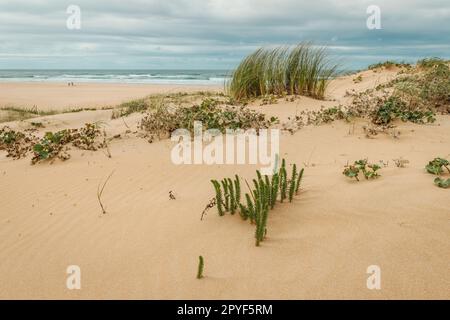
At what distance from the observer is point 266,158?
5656 millimetres

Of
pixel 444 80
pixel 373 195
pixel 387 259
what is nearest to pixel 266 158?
pixel 373 195

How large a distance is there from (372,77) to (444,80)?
7.43 m

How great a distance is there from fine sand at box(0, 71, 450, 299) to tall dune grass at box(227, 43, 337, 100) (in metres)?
4.54

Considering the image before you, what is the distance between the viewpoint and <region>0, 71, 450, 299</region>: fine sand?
2.71m

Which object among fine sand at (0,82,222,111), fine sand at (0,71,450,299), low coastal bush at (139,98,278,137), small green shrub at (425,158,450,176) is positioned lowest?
fine sand at (0,71,450,299)

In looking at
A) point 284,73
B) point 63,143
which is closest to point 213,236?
point 63,143

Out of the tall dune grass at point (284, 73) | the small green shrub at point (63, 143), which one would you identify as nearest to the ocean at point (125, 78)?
the tall dune grass at point (284, 73)

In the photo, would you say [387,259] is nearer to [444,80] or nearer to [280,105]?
[280,105]

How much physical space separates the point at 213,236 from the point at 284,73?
7.00 metres

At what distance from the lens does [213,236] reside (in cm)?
339

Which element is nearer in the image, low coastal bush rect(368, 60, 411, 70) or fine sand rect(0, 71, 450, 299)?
fine sand rect(0, 71, 450, 299)

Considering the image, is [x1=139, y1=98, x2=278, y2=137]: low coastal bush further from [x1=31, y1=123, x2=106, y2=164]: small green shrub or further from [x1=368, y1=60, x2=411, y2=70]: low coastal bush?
[x1=368, y1=60, x2=411, y2=70]: low coastal bush

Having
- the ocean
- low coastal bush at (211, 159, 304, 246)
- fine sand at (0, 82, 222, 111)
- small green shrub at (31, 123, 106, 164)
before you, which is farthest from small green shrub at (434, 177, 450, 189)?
the ocean

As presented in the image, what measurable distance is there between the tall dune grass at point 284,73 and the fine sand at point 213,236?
14.9ft
